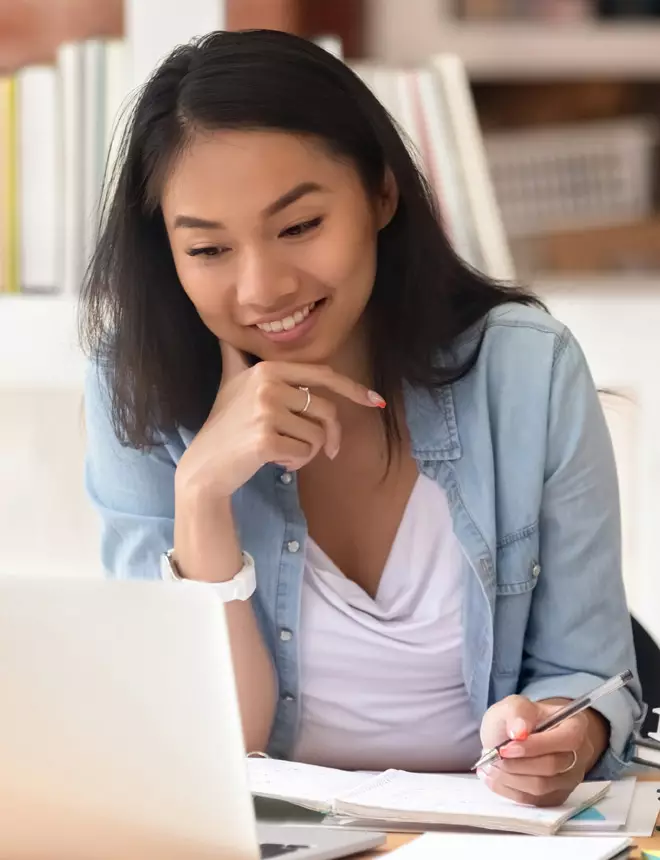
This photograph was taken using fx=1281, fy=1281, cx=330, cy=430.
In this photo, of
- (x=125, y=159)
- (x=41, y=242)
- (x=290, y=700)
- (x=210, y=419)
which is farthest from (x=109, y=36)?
(x=290, y=700)

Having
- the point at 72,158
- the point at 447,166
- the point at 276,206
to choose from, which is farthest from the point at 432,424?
the point at 72,158

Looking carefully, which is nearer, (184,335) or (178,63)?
(178,63)

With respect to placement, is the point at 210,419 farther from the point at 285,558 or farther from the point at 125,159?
the point at 125,159

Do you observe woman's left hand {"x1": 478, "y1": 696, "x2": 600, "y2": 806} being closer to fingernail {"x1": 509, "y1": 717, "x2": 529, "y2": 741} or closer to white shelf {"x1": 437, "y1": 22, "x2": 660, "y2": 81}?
fingernail {"x1": 509, "y1": 717, "x2": 529, "y2": 741}

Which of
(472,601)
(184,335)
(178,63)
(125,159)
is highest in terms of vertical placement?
(178,63)

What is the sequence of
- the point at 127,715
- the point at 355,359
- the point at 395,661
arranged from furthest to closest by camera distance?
the point at 355,359, the point at 395,661, the point at 127,715

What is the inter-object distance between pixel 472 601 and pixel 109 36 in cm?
146

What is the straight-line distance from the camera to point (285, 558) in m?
1.42

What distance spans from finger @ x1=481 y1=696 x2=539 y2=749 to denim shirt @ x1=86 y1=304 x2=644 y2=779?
222mm

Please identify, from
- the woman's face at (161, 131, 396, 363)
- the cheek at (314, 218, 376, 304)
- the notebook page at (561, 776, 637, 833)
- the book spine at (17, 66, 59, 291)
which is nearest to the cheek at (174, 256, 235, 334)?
the woman's face at (161, 131, 396, 363)

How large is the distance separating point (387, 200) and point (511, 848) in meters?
0.78

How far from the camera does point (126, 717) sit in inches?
30.7

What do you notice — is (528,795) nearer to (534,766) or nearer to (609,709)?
(534,766)

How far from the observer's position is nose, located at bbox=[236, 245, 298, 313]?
129cm
